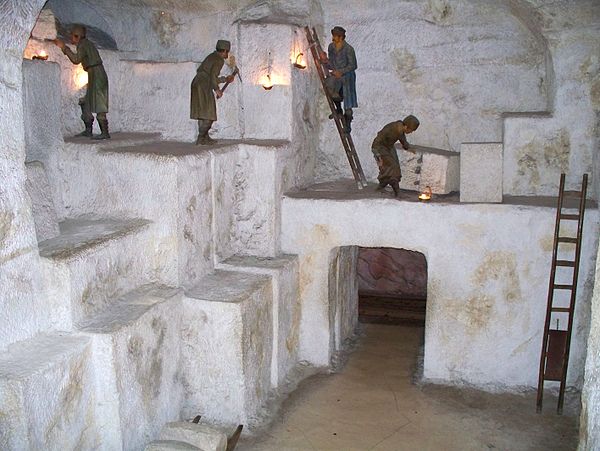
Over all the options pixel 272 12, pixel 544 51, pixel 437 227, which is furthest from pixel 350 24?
pixel 437 227

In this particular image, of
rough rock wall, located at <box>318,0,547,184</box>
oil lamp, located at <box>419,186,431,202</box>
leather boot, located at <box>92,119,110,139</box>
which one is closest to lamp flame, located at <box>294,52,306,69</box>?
rough rock wall, located at <box>318,0,547,184</box>

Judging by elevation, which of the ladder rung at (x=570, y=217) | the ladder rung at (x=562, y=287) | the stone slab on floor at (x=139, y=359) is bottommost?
the stone slab on floor at (x=139, y=359)

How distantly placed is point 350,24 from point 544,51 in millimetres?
2886

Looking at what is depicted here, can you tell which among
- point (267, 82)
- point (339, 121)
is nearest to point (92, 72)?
point (267, 82)

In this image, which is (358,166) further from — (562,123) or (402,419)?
(402,419)

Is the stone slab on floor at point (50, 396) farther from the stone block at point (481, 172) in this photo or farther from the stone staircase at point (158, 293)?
the stone block at point (481, 172)

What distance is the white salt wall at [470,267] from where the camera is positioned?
27.6ft

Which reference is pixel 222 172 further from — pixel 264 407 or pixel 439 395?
pixel 439 395

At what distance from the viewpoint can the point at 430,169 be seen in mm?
9328

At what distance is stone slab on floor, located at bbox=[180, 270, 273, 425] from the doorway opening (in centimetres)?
475

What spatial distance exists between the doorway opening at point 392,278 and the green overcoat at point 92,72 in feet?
20.2

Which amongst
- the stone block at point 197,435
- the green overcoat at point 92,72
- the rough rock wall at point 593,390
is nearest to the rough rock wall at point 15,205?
the stone block at point 197,435

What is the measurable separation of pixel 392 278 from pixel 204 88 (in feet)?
21.4

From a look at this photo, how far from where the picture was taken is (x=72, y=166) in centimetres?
802
